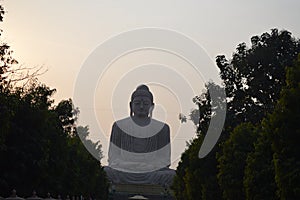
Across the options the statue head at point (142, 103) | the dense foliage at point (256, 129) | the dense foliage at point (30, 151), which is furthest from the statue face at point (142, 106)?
the dense foliage at point (30, 151)

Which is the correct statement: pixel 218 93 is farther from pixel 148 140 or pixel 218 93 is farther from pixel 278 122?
pixel 148 140

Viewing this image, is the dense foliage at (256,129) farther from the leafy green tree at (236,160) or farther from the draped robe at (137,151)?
the draped robe at (137,151)

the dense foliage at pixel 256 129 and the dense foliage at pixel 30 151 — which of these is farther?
the dense foliage at pixel 30 151

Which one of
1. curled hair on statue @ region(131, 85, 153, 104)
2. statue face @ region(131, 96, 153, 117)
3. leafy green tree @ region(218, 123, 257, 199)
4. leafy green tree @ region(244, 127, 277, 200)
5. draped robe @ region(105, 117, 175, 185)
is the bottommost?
leafy green tree @ region(244, 127, 277, 200)

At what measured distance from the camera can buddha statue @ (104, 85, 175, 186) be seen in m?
63.8

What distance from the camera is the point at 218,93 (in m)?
37.2

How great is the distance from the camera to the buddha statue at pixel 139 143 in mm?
63844

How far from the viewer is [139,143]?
65.8 m

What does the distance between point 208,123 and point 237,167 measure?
10.1 m

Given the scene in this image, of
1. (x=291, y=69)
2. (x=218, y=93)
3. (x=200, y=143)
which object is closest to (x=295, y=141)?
(x=291, y=69)

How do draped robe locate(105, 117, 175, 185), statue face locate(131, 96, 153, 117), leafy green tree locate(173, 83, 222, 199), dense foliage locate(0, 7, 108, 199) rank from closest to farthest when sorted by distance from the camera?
dense foliage locate(0, 7, 108, 199), leafy green tree locate(173, 83, 222, 199), draped robe locate(105, 117, 175, 185), statue face locate(131, 96, 153, 117)

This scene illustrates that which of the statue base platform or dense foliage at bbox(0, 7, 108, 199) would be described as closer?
dense foliage at bbox(0, 7, 108, 199)

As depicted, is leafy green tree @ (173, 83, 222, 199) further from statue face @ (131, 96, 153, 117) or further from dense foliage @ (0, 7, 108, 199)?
statue face @ (131, 96, 153, 117)

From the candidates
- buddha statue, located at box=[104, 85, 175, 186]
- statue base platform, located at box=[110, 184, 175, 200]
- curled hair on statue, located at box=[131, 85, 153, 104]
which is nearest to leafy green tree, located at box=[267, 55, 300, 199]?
statue base platform, located at box=[110, 184, 175, 200]
